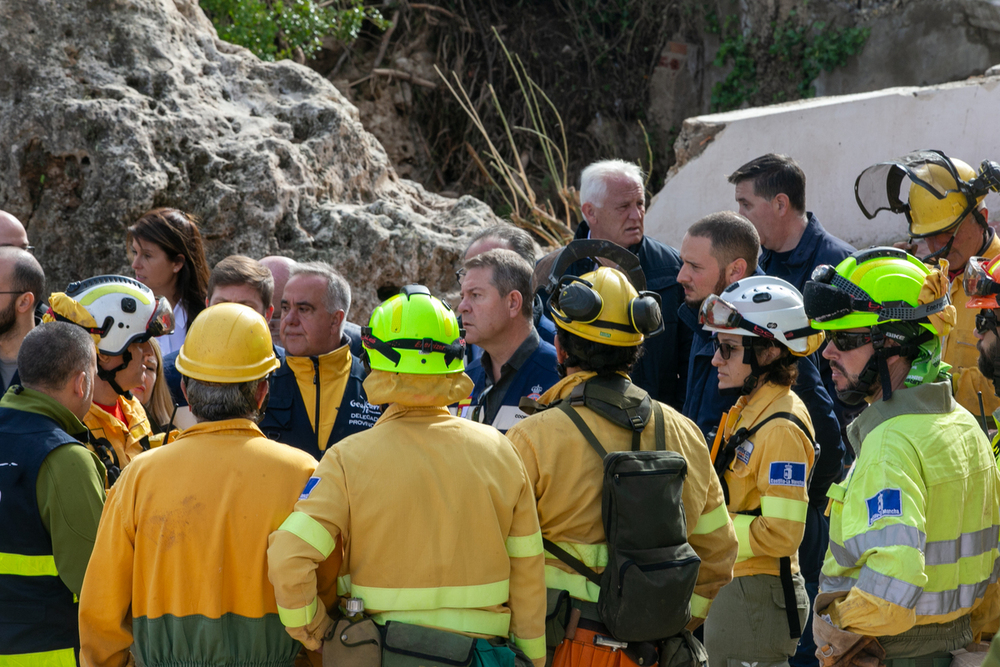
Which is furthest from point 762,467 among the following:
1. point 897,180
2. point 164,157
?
point 164,157

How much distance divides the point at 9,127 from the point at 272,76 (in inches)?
66.7

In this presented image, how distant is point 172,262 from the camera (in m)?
4.58

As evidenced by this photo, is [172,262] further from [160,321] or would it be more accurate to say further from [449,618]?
[449,618]

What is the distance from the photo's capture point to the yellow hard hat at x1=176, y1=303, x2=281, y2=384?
A: 249 centimetres

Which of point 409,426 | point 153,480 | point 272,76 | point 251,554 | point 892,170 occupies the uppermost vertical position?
point 272,76

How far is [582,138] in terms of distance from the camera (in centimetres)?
1127

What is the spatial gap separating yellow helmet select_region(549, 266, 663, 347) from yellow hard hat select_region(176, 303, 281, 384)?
36.6 inches

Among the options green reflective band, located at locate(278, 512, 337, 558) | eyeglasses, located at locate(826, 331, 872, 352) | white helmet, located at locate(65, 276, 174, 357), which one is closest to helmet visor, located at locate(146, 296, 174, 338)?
white helmet, located at locate(65, 276, 174, 357)

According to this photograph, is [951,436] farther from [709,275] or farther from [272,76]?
[272,76]

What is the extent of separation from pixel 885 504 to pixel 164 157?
177 inches

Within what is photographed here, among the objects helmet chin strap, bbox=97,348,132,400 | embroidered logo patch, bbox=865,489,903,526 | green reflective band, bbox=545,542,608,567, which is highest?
helmet chin strap, bbox=97,348,132,400

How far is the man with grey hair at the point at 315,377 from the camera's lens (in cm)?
398

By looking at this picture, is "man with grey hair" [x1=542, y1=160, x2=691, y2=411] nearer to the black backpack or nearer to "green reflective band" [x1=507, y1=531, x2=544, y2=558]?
the black backpack

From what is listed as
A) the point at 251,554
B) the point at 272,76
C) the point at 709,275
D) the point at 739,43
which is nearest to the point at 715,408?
the point at 709,275
